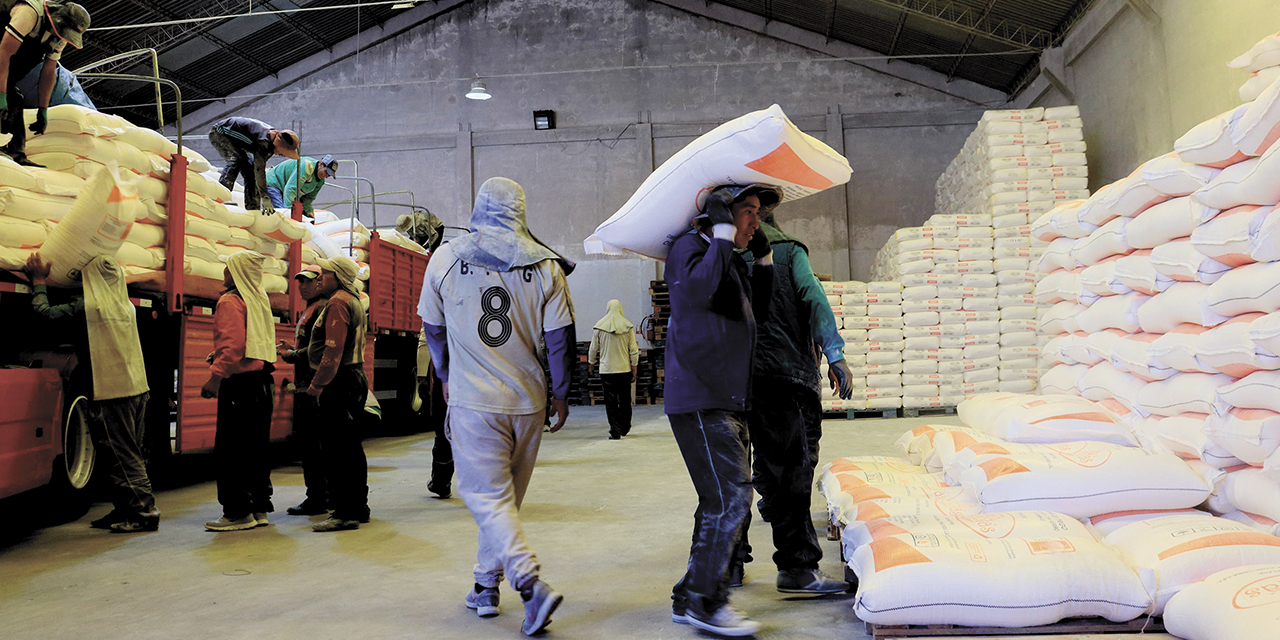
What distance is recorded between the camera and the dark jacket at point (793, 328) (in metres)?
3.49

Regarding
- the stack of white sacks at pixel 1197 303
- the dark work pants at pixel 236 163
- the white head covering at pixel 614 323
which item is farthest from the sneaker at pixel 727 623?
the white head covering at pixel 614 323

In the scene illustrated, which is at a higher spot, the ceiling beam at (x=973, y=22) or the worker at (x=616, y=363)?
the ceiling beam at (x=973, y=22)

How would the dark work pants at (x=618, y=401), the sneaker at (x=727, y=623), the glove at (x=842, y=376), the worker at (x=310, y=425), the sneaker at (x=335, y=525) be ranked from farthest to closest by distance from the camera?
1. the dark work pants at (x=618, y=401)
2. the worker at (x=310, y=425)
3. the sneaker at (x=335, y=525)
4. the glove at (x=842, y=376)
5. the sneaker at (x=727, y=623)

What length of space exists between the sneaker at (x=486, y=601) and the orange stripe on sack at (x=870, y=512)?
4.90 ft

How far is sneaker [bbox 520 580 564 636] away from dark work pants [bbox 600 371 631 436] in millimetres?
7324

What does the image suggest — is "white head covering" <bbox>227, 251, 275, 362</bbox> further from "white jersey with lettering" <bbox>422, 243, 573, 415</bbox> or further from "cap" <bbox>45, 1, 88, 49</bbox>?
"white jersey with lettering" <bbox>422, 243, 573, 415</bbox>

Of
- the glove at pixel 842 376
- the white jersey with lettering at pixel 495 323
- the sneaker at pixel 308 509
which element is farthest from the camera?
the sneaker at pixel 308 509

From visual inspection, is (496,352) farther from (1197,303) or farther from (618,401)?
(618,401)

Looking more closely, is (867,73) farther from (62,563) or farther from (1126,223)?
(62,563)

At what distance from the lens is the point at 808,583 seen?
3383mm

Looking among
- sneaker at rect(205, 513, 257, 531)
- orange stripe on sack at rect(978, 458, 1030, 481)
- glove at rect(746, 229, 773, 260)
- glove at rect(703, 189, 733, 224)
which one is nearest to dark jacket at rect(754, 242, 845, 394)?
glove at rect(746, 229, 773, 260)

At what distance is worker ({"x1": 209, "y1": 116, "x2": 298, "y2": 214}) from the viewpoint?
24.3 ft

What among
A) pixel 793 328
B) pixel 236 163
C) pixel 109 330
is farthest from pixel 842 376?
pixel 236 163

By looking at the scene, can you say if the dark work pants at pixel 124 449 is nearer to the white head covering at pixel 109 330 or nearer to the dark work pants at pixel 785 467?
the white head covering at pixel 109 330
